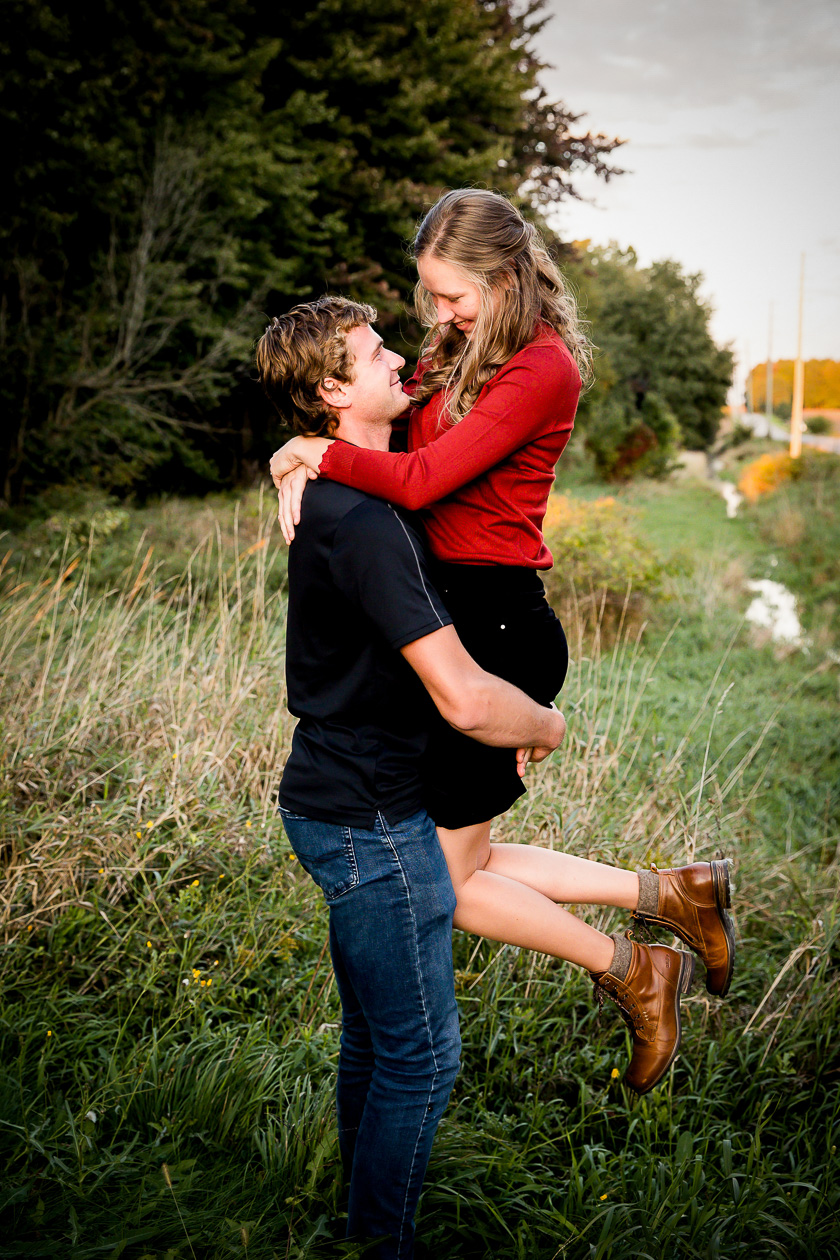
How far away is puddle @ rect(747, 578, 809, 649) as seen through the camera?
1141 cm

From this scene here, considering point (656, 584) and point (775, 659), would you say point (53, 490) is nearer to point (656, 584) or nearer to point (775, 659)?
point (656, 584)

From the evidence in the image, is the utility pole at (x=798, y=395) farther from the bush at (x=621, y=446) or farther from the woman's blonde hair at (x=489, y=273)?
the woman's blonde hair at (x=489, y=273)

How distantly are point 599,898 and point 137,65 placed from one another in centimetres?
1290

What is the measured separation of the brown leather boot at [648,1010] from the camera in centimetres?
240

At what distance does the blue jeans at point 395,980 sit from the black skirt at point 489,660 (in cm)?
13

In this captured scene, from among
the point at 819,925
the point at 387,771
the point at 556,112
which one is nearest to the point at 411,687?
the point at 387,771

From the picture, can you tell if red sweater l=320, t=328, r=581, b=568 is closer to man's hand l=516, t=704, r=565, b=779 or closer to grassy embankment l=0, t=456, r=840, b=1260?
man's hand l=516, t=704, r=565, b=779

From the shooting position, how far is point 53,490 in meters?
11.1

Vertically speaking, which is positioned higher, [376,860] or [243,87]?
[243,87]

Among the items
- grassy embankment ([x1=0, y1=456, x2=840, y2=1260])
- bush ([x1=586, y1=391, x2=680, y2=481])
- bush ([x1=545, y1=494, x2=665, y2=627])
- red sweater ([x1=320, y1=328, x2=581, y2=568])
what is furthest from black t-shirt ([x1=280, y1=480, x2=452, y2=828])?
bush ([x1=586, y1=391, x2=680, y2=481])

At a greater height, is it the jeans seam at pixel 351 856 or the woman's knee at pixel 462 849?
the jeans seam at pixel 351 856

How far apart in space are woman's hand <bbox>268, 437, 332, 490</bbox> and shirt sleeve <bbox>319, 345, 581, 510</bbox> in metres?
0.05

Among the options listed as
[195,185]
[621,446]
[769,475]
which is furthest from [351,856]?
[621,446]

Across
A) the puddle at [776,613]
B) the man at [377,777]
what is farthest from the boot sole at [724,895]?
the puddle at [776,613]
